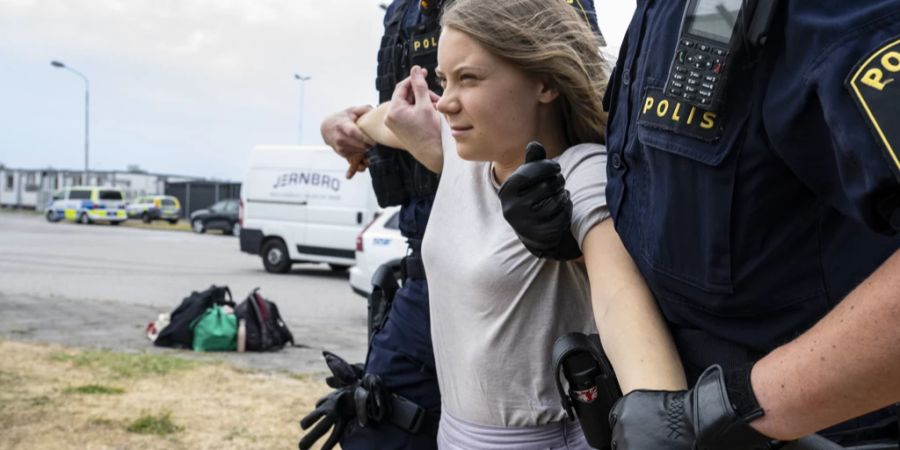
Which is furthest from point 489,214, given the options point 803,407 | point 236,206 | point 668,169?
point 236,206

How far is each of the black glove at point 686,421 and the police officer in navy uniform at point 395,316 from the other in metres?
1.11

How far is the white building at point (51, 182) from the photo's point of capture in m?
45.1

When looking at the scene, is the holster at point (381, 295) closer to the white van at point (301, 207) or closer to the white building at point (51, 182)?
the white van at point (301, 207)

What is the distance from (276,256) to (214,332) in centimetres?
723

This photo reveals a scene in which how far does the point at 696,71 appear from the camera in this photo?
1.06m

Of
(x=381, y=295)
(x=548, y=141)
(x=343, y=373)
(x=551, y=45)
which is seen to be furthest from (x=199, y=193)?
(x=551, y=45)

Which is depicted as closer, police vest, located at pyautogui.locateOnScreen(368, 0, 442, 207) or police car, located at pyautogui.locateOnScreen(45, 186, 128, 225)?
police vest, located at pyautogui.locateOnScreen(368, 0, 442, 207)

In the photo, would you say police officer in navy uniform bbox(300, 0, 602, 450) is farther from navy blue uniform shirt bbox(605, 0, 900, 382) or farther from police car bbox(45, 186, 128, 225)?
police car bbox(45, 186, 128, 225)

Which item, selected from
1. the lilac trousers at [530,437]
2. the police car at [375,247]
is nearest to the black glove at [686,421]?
the lilac trousers at [530,437]

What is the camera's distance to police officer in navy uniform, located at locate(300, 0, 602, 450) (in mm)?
2111

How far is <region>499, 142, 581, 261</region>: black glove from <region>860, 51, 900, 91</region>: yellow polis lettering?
1.64 ft

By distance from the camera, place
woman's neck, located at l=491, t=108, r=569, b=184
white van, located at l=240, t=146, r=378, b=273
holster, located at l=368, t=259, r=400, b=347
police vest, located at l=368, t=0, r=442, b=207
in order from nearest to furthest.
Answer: woman's neck, located at l=491, t=108, r=569, b=184 < police vest, located at l=368, t=0, r=442, b=207 < holster, located at l=368, t=259, r=400, b=347 < white van, located at l=240, t=146, r=378, b=273

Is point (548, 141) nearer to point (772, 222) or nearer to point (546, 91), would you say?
point (546, 91)

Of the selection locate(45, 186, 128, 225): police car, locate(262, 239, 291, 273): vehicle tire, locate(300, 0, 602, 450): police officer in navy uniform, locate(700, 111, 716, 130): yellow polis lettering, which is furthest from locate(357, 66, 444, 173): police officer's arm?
locate(45, 186, 128, 225): police car
